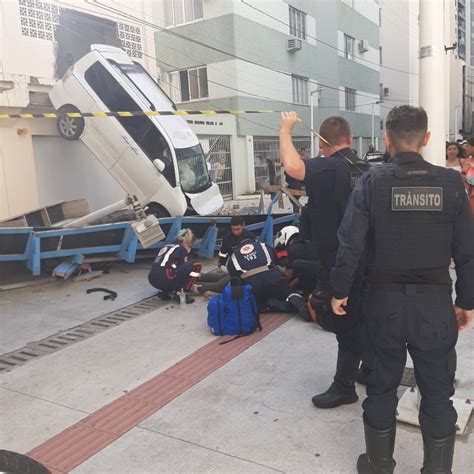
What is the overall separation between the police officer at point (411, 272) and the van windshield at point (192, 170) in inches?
355

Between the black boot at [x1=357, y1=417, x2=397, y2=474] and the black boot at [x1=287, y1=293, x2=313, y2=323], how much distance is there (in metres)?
2.70

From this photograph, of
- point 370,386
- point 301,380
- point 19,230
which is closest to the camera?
point 370,386

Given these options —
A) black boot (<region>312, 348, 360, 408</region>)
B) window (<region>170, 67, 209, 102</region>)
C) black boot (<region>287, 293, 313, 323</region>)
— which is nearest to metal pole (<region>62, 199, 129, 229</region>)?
black boot (<region>287, 293, 313, 323</region>)

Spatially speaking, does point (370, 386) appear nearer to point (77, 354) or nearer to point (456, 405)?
point (456, 405)

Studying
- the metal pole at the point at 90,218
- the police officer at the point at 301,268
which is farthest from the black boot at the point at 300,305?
the metal pole at the point at 90,218

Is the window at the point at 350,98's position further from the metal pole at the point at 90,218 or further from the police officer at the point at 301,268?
the police officer at the point at 301,268

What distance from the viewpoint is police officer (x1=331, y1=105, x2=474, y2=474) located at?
7.80ft

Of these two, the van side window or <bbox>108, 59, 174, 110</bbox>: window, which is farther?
<bbox>108, 59, 174, 110</bbox>: window

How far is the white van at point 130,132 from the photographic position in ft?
35.6

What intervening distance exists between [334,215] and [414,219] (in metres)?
0.97

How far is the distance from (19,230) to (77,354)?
9.30 ft

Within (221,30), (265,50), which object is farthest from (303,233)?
(265,50)

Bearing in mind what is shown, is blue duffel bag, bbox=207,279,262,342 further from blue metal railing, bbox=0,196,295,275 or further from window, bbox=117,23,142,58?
window, bbox=117,23,142,58

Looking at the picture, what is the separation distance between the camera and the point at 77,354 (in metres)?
4.76
